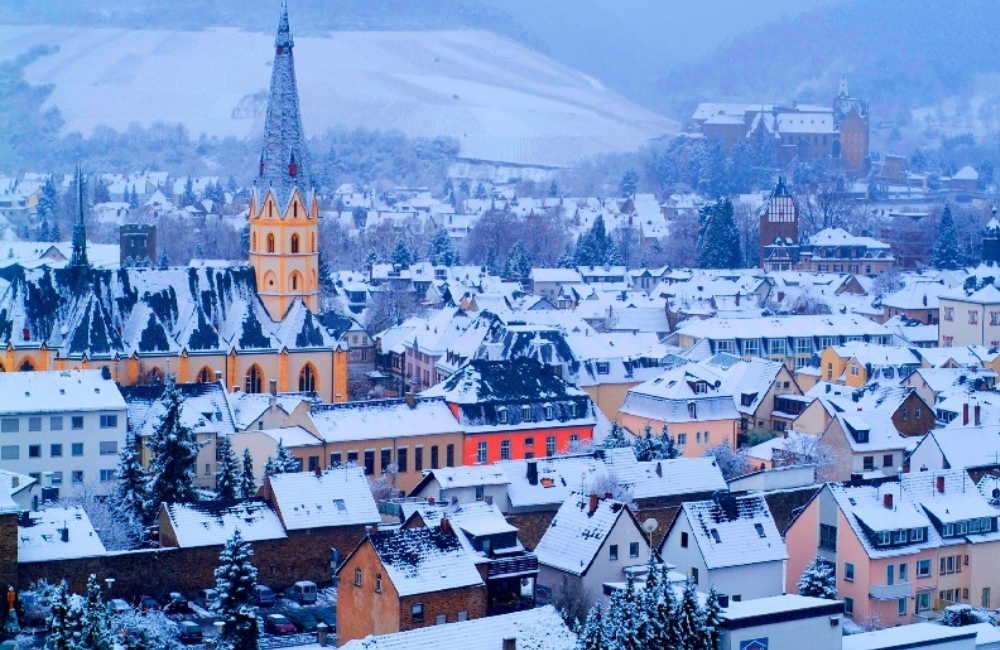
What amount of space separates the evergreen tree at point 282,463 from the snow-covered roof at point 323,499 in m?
1.95

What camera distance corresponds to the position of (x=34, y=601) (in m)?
32.4

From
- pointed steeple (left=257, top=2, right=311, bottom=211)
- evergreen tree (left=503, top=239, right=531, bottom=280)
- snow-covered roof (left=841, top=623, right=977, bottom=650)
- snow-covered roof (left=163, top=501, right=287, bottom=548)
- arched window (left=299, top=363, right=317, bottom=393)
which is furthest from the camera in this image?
evergreen tree (left=503, top=239, right=531, bottom=280)

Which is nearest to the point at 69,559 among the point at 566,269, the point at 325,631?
the point at 325,631

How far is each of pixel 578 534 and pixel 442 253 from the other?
66.0 meters

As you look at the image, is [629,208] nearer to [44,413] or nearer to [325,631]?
[44,413]

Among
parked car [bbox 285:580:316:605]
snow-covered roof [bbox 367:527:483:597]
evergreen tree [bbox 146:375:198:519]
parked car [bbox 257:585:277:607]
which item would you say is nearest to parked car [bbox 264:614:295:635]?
parked car [bbox 257:585:277:607]

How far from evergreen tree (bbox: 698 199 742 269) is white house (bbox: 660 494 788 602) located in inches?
2486

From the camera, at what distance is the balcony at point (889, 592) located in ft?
113

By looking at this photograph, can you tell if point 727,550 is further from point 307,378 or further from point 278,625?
point 307,378

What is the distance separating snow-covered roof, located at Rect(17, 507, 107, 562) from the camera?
110ft

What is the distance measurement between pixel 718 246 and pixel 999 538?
62.0m

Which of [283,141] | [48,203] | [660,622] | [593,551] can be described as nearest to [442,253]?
[48,203]

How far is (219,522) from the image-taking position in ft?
117

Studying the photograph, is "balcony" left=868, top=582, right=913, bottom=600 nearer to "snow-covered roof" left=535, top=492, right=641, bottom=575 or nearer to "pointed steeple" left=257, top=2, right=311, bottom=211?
"snow-covered roof" left=535, top=492, right=641, bottom=575
